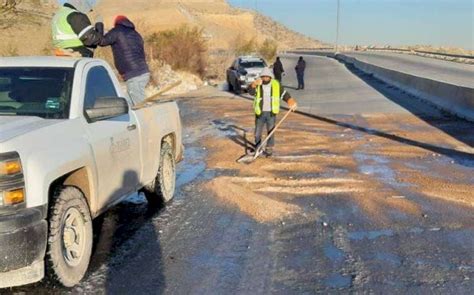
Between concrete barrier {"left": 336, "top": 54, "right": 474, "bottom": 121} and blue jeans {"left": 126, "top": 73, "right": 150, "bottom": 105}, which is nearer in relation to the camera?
blue jeans {"left": 126, "top": 73, "right": 150, "bottom": 105}

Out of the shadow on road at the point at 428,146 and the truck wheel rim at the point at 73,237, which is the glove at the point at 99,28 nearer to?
the truck wheel rim at the point at 73,237

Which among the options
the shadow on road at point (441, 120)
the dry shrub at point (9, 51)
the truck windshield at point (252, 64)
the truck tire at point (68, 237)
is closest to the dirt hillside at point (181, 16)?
the truck windshield at point (252, 64)

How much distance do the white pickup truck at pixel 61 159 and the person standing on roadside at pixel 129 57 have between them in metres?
1.17

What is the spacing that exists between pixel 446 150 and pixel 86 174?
847cm

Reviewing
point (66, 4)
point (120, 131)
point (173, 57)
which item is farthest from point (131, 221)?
point (173, 57)

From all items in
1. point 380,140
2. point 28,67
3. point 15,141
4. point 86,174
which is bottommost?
point 380,140

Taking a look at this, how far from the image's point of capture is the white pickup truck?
14.4ft

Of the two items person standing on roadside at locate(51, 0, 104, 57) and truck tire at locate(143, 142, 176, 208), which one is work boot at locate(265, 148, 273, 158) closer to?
truck tire at locate(143, 142, 176, 208)

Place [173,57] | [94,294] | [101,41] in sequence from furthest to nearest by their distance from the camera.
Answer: [173,57], [101,41], [94,294]

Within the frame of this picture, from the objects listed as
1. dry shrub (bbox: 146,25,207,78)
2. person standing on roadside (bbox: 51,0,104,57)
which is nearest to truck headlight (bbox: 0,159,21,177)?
person standing on roadside (bbox: 51,0,104,57)

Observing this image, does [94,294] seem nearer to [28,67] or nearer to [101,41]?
[28,67]

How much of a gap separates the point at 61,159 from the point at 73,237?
711 mm

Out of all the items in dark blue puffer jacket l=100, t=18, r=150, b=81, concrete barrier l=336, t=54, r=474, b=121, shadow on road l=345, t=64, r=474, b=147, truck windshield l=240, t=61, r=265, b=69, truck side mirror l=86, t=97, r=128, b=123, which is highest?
dark blue puffer jacket l=100, t=18, r=150, b=81

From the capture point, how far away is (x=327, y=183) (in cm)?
912
